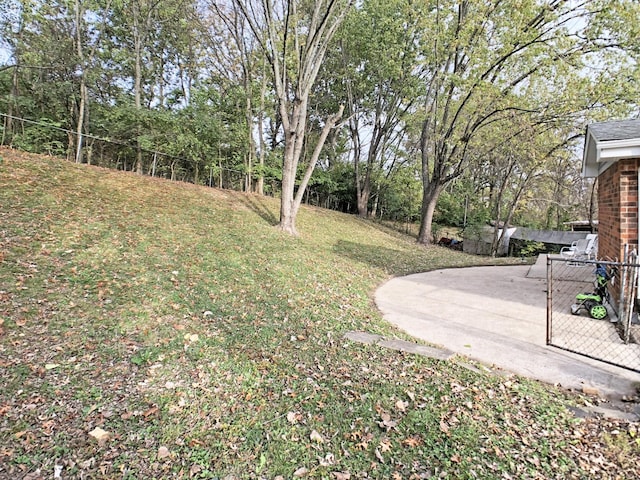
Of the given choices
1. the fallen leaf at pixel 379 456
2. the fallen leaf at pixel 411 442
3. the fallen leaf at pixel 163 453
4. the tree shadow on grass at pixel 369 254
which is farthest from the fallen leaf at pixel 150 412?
the tree shadow on grass at pixel 369 254

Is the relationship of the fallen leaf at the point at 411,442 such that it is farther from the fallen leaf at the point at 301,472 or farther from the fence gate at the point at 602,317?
the fence gate at the point at 602,317

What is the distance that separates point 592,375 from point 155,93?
2008 cm

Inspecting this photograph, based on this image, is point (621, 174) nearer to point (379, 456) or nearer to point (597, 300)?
point (597, 300)

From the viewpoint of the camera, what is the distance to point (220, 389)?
2830 millimetres

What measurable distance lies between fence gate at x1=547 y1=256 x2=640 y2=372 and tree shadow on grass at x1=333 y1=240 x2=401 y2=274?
4159 mm

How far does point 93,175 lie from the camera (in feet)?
28.5

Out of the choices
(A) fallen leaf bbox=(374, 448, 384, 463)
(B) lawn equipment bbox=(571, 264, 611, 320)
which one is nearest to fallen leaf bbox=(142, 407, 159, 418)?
(A) fallen leaf bbox=(374, 448, 384, 463)

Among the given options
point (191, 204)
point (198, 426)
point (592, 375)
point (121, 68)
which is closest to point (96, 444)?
point (198, 426)

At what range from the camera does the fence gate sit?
3.62 metres

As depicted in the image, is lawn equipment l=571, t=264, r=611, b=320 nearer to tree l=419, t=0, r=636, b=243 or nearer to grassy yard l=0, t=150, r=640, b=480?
grassy yard l=0, t=150, r=640, b=480

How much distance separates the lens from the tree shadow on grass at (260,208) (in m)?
10.8

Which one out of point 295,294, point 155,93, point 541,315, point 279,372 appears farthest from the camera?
point 155,93

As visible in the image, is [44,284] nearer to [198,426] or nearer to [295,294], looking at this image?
[198,426]

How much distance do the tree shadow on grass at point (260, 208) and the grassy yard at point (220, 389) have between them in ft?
16.8
